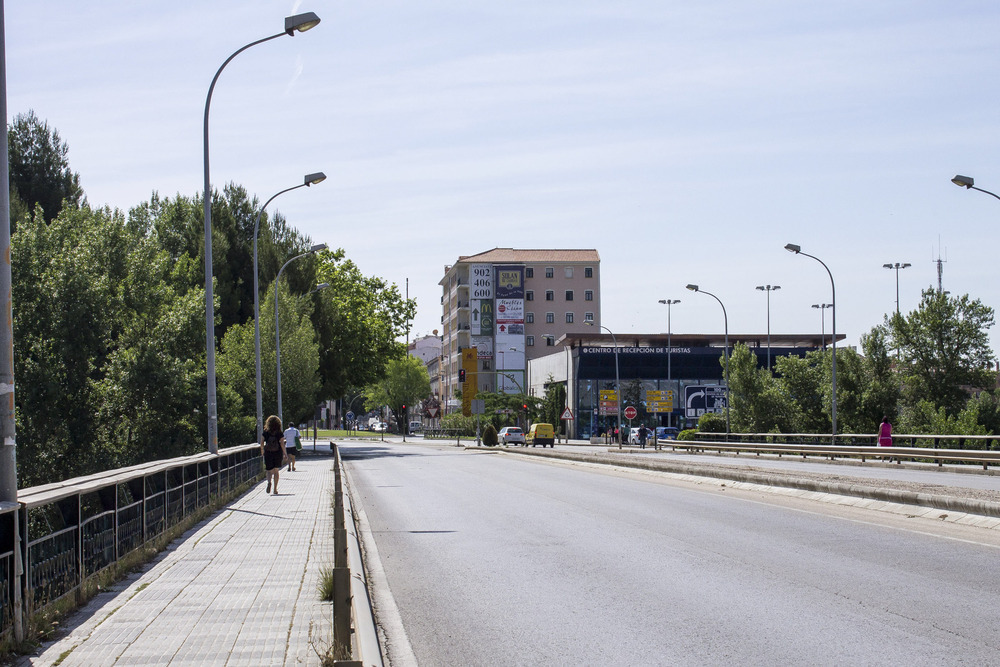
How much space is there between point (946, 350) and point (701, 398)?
128 feet

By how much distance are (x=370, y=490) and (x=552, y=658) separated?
19200mm

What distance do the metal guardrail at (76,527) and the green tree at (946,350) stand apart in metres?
47.3

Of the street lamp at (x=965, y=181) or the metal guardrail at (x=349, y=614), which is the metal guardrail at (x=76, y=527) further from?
the street lamp at (x=965, y=181)

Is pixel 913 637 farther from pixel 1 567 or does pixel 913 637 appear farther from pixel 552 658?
pixel 1 567

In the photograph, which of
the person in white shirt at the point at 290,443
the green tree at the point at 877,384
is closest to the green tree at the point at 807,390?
the green tree at the point at 877,384

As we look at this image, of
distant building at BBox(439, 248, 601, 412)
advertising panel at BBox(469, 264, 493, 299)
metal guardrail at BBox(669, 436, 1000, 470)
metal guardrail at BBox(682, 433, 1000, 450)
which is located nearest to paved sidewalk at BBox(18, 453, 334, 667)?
metal guardrail at BBox(669, 436, 1000, 470)

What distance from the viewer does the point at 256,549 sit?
12.7 m

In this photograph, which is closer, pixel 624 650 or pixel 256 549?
pixel 624 650

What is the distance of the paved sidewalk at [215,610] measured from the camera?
679 cm

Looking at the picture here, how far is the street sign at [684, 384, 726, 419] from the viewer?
A: 302 ft

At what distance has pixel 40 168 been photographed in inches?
2554

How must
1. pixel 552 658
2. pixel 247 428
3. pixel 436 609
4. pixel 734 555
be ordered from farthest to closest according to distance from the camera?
pixel 247 428, pixel 734 555, pixel 436 609, pixel 552 658

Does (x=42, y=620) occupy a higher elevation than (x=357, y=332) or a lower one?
lower

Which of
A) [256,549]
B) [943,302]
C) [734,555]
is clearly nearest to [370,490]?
[256,549]
